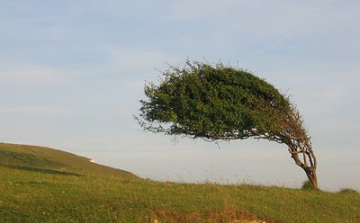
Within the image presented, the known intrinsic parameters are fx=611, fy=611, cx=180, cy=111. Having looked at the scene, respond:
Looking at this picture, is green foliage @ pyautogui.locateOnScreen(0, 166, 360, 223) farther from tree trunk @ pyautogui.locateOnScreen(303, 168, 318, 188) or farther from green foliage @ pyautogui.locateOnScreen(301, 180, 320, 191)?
tree trunk @ pyautogui.locateOnScreen(303, 168, 318, 188)

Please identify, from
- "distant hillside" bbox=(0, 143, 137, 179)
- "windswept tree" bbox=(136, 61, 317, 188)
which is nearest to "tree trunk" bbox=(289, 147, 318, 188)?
"windswept tree" bbox=(136, 61, 317, 188)

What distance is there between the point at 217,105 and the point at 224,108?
1.13 feet

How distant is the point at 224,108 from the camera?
26328 millimetres

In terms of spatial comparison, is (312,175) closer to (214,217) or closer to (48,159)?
(214,217)

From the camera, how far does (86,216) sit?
14.3 meters

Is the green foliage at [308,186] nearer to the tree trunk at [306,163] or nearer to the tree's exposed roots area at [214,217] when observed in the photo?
the tree trunk at [306,163]

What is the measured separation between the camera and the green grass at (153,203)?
1458cm

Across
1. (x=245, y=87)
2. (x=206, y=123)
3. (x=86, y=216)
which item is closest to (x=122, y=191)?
(x=86, y=216)

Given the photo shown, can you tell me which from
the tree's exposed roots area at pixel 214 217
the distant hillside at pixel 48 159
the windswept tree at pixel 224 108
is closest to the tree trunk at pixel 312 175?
the windswept tree at pixel 224 108

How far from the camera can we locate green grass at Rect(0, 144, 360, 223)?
14578 mm

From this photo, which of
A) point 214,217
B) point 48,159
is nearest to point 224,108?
point 214,217

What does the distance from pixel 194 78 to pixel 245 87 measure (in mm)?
2396

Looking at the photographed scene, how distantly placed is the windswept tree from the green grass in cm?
412

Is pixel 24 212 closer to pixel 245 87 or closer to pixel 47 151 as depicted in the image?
pixel 245 87
